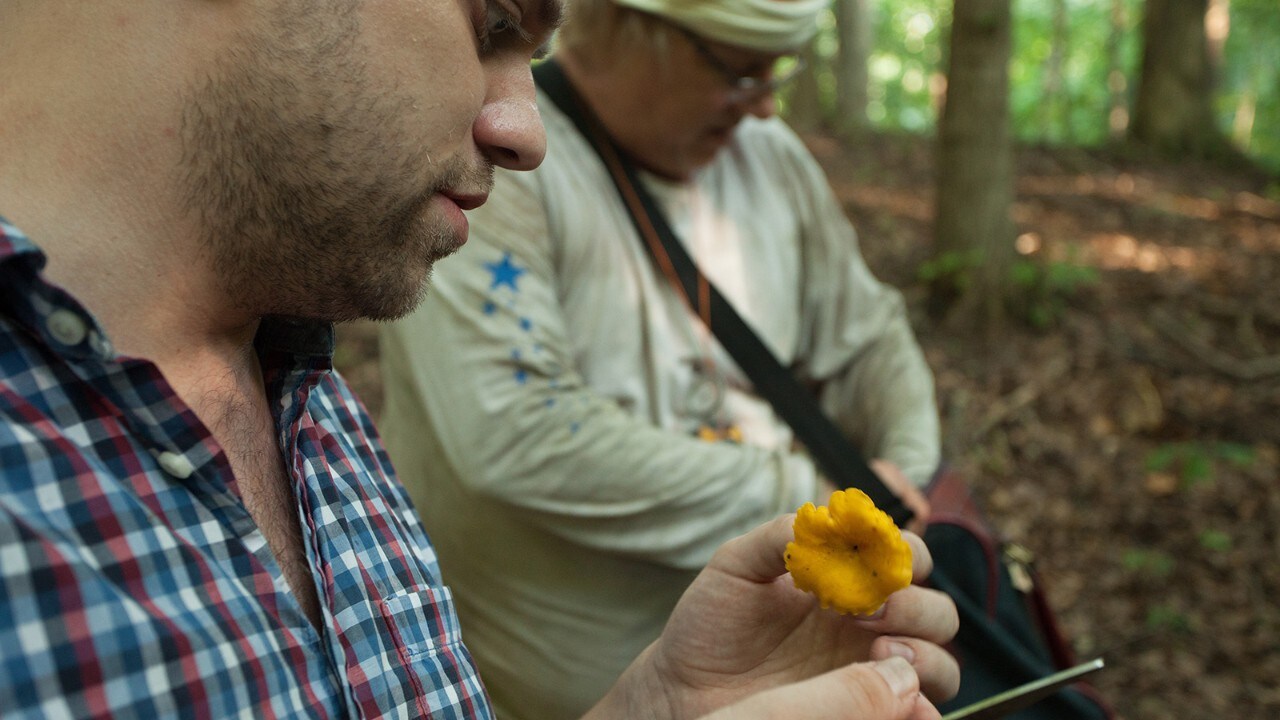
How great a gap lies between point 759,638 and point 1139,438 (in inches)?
153

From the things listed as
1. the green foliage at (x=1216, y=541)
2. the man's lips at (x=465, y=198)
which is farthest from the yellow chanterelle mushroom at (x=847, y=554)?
the green foliage at (x=1216, y=541)

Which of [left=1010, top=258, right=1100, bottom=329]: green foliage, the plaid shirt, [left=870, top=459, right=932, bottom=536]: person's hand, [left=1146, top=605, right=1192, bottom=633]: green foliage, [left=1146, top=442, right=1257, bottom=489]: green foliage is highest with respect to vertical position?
the plaid shirt

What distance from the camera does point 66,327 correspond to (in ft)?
3.03

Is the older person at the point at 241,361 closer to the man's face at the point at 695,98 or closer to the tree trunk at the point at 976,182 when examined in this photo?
the man's face at the point at 695,98

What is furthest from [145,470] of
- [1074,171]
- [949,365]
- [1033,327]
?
[1074,171]

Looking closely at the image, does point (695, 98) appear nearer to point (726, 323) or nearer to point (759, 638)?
point (726, 323)

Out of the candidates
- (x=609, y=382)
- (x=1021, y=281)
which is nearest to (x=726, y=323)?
(x=609, y=382)

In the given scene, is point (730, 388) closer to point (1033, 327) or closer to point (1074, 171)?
point (1033, 327)

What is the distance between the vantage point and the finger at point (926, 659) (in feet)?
4.58

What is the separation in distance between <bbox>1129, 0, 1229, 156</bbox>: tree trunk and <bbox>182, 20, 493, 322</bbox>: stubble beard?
9.92 meters

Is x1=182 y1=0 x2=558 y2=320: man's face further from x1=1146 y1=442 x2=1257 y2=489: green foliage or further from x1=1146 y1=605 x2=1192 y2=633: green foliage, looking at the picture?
x1=1146 y1=442 x2=1257 y2=489: green foliage

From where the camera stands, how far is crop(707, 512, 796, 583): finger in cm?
135

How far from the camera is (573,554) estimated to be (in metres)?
2.27

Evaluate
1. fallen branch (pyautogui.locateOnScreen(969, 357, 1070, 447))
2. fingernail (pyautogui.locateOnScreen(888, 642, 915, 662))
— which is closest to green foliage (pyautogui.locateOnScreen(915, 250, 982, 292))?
fallen branch (pyautogui.locateOnScreen(969, 357, 1070, 447))
